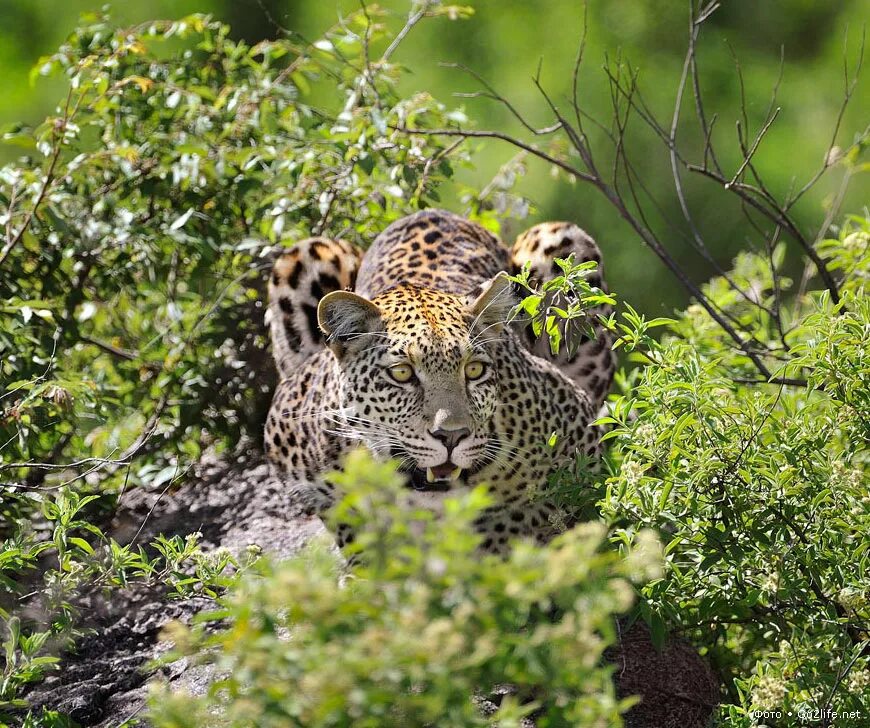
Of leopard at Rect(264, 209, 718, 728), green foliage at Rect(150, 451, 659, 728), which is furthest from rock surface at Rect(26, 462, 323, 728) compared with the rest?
green foliage at Rect(150, 451, 659, 728)

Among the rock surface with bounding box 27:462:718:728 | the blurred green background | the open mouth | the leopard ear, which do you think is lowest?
the rock surface with bounding box 27:462:718:728

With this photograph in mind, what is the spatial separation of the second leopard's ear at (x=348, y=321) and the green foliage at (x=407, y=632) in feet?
8.57

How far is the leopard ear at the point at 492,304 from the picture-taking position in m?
5.03

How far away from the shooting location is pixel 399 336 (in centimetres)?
494

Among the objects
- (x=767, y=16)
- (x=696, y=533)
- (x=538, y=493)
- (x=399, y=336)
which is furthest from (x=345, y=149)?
(x=767, y=16)

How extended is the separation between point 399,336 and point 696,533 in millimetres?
1560

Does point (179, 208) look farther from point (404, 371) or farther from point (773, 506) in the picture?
point (773, 506)

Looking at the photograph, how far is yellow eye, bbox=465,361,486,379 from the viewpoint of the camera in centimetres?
492

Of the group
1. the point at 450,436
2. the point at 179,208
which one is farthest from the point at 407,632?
the point at 179,208

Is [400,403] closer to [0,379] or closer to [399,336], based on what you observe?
[399,336]

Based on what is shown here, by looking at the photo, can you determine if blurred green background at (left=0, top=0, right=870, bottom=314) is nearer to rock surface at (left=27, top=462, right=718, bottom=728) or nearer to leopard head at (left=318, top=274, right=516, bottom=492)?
rock surface at (left=27, top=462, right=718, bottom=728)

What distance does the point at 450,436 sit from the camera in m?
4.71

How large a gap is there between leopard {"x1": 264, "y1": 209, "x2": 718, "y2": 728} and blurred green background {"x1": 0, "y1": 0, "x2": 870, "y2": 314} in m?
5.74

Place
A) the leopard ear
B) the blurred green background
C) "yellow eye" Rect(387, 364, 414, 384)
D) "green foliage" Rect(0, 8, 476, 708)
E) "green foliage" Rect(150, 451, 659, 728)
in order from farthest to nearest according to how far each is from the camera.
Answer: the blurred green background < "green foliage" Rect(0, 8, 476, 708) < the leopard ear < "yellow eye" Rect(387, 364, 414, 384) < "green foliage" Rect(150, 451, 659, 728)
